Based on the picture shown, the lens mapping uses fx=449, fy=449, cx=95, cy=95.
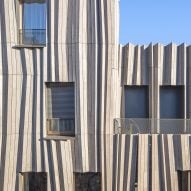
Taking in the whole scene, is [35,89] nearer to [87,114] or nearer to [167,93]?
[87,114]

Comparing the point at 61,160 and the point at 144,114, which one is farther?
the point at 144,114

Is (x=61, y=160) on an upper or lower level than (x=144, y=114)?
lower

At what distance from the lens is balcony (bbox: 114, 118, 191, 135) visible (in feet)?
55.2

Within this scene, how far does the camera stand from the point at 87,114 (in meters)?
16.0

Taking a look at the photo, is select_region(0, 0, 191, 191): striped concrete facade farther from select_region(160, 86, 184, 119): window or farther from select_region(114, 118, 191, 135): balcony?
select_region(160, 86, 184, 119): window

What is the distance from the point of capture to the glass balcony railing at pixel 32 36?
16.2 meters

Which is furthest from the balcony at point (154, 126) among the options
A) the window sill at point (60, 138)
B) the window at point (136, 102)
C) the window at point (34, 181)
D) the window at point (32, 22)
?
the window at point (32, 22)

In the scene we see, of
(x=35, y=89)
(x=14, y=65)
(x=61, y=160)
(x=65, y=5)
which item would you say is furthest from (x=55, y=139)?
(x=65, y=5)

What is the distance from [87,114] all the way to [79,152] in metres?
1.38

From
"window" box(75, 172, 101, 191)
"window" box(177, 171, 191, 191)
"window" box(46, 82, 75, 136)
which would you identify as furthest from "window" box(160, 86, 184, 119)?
"window" box(46, 82, 75, 136)

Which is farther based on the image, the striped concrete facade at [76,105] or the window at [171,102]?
the window at [171,102]

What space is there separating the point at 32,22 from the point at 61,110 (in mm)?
3373

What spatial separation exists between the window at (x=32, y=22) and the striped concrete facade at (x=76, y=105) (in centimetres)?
26

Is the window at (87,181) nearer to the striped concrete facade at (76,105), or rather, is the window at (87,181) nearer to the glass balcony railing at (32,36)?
the striped concrete facade at (76,105)
